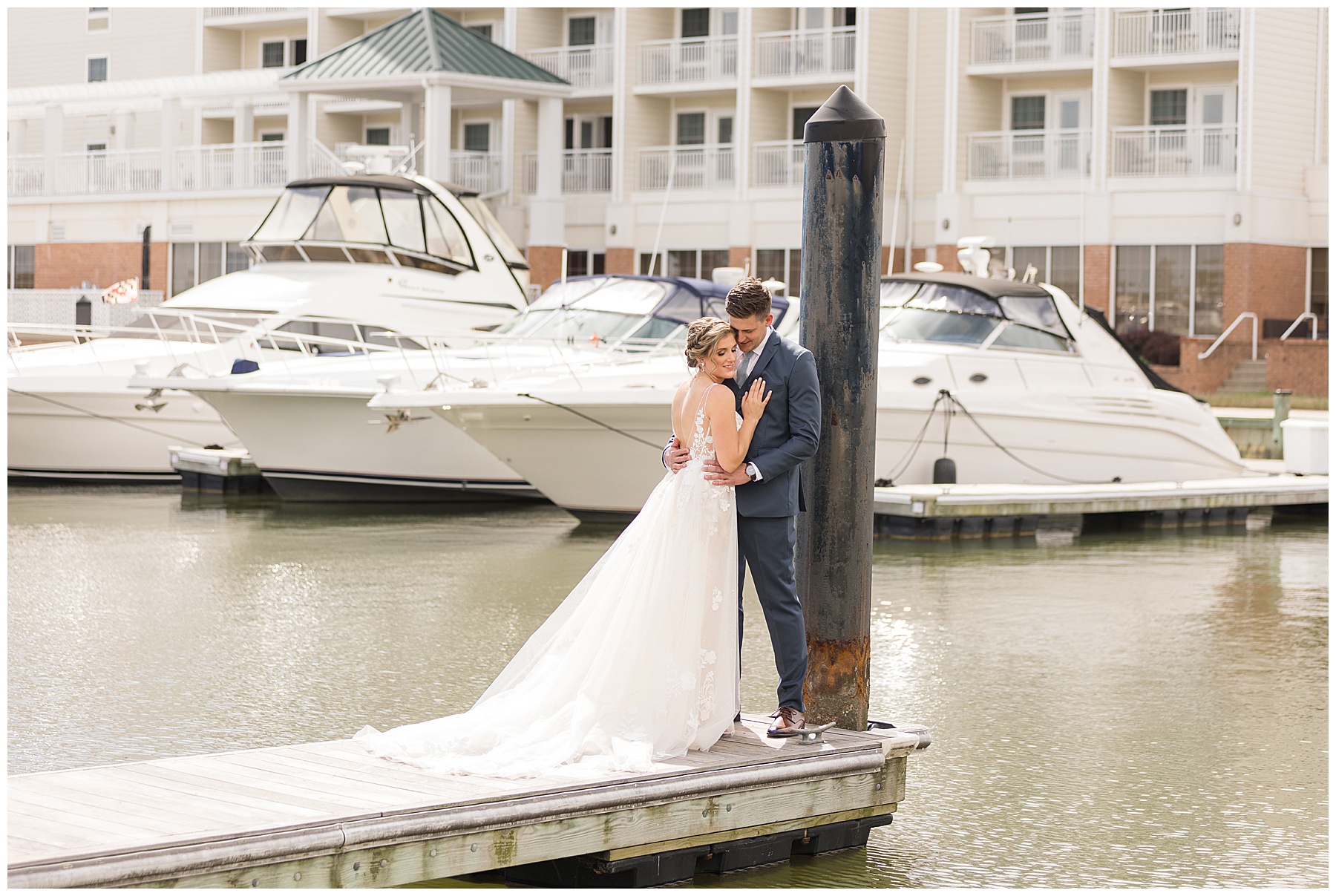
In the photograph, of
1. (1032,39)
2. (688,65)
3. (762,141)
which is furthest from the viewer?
(688,65)

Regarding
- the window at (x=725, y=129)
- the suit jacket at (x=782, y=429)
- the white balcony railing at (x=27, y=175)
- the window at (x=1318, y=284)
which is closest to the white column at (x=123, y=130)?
the white balcony railing at (x=27, y=175)

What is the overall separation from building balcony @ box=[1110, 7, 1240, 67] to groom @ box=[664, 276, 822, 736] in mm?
30875

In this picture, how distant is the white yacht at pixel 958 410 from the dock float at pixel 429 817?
10543 millimetres

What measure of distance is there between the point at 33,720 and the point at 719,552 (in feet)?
13.3

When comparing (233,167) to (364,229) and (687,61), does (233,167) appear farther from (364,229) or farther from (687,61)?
(364,229)

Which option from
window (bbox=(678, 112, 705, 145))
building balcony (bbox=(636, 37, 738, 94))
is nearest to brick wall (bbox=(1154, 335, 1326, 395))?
building balcony (bbox=(636, 37, 738, 94))

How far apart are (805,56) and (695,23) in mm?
3594

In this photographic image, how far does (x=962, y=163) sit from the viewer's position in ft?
122

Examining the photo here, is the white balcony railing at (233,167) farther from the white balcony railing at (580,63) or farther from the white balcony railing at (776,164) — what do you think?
the white balcony railing at (776,164)

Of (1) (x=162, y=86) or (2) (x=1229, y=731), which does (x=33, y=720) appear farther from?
(1) (x=162, y=86)

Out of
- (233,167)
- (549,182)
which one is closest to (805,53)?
(549,182)

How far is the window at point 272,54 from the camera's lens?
151 ft

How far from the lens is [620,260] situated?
39.6 meters

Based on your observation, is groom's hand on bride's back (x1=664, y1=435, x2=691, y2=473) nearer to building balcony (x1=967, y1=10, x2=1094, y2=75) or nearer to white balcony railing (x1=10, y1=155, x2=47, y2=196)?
building balcony (x1=967, y1=10, x2=1094, y2=75)
